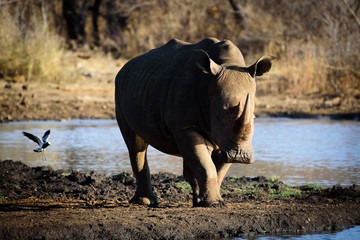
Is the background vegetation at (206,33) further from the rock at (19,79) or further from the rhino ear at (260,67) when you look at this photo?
the rhino ear at (260,67)

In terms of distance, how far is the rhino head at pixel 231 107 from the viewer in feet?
18.5

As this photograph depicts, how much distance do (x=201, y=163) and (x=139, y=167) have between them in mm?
1351

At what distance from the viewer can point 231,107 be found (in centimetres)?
569

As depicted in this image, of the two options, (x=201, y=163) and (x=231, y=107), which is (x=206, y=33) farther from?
(x=231, y=107)

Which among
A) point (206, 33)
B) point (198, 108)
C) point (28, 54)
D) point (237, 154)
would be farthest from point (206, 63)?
point (206, 33)

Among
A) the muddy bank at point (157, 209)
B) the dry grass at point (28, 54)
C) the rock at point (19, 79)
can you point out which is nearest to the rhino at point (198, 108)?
the muddy bank at point (157, 209)

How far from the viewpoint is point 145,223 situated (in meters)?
5.59

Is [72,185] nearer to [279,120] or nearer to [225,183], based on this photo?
[225,183]

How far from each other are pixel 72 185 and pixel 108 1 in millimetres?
20103

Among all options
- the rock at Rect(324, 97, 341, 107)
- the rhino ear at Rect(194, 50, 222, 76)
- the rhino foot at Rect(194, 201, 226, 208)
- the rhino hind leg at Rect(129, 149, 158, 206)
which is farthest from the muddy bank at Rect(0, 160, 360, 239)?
the rock at Rect(324, 97, 341, 107)

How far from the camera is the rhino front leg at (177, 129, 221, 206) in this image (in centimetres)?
594

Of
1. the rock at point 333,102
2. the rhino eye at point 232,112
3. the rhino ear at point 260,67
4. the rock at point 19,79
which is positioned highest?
the rhino ear at point 260,67

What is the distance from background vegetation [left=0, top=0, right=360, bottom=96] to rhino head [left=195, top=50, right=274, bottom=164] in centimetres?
1201

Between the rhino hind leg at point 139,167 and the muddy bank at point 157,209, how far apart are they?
0.70 feet
